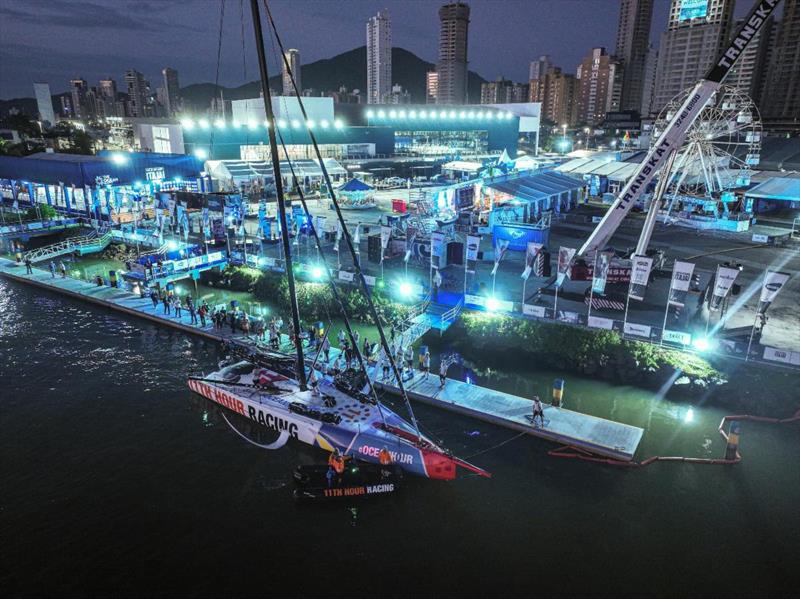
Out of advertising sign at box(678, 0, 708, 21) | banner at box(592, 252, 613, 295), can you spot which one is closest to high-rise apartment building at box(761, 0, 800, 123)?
advertising sign at box(678, 0, 708, 21)

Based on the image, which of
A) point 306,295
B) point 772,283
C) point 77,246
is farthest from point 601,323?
point 77,246

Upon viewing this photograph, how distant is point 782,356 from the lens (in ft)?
80.4

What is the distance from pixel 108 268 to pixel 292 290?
A: 1497 inches

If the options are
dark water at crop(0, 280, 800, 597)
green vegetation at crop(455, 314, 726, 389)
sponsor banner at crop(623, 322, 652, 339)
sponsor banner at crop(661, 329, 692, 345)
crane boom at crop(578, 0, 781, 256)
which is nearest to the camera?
dark water at crop(0, 280, 800, 597)

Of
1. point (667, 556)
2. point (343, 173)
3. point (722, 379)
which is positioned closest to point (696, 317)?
point (722, 379)

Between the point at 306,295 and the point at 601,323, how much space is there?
21200 mm

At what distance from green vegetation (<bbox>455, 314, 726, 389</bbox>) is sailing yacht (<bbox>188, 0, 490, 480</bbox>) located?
10.2 meters

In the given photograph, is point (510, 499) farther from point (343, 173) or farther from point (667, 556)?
point (343, 173)

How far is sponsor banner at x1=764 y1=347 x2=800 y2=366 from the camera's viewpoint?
24281mm

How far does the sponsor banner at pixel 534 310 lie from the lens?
30.2m

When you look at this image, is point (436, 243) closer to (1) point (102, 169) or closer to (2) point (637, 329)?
(2) point (637, 329)

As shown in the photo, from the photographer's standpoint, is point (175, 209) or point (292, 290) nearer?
point (292, 290)

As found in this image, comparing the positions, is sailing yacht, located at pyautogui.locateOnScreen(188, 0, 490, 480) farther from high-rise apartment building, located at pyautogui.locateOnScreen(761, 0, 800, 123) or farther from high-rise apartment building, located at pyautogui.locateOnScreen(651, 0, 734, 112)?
high-rise apartment building, located at pyautogui.locateOnScreen(761, 0, 800, 123)

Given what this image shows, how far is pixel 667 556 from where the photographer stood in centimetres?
1670
